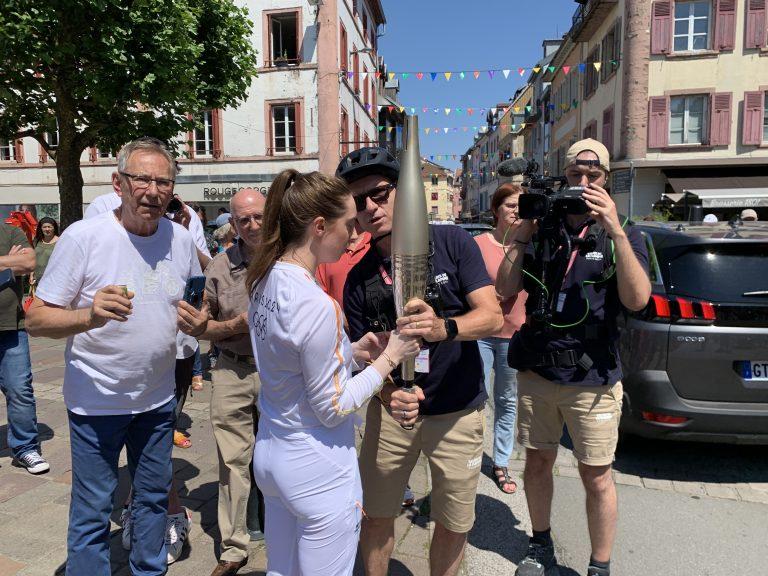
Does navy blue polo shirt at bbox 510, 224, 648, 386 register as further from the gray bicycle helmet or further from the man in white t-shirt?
the man in white t-shirt

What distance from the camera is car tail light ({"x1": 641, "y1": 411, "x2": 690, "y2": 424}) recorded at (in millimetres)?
3807

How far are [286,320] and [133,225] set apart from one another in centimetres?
111

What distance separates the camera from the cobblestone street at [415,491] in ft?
9.70

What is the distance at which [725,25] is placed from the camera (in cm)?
1827

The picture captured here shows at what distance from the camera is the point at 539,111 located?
40.4 metres

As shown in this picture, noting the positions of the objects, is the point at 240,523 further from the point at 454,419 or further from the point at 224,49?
the point at 224,49

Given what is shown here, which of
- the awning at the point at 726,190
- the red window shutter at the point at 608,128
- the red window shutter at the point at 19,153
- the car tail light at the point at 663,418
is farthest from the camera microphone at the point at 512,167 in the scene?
the red window shutter at the point at 19,153

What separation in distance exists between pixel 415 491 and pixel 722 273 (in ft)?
8.57

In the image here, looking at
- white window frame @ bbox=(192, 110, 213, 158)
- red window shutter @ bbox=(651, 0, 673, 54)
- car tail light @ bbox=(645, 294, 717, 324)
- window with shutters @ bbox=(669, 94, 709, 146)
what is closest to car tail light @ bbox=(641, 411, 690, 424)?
car tail light @ bbox=(645, 294, 717, 324)

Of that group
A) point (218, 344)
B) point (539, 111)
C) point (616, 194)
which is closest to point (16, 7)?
point (218, 344)

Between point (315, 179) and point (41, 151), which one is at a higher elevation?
point (41, 151)

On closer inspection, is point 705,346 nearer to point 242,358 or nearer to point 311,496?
point 242,358

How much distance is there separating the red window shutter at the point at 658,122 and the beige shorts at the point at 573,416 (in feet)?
64.0

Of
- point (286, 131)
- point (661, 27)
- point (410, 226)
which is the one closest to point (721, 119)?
point (661, 27)
